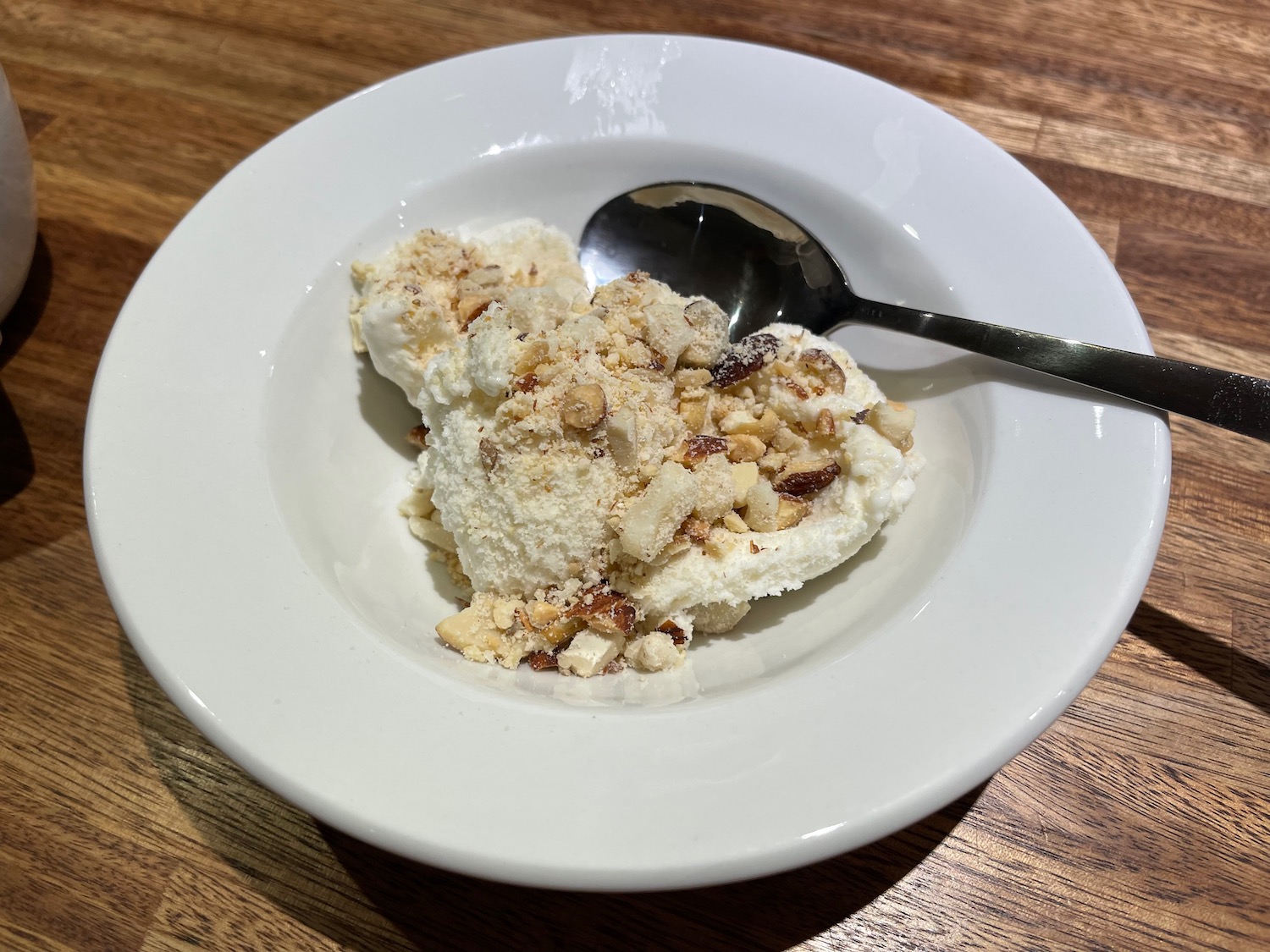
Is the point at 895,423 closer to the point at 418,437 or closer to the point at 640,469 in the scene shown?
the point at 640,469

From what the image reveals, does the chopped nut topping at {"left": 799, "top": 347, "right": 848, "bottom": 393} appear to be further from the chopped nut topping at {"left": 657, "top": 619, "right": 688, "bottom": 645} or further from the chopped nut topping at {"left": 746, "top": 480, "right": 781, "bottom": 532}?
the chopped nut topping at {"left": 657, "top": 619, "right": 688, "bottom": 645}

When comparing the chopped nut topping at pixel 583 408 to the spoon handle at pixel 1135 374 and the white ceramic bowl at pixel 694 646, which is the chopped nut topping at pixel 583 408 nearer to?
the white ceramic bowl at pixel 694 646

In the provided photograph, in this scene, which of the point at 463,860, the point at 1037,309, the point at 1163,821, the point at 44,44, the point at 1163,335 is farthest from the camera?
the point at 44,44

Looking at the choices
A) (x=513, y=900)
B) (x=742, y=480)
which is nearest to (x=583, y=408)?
(x=742, y=480)

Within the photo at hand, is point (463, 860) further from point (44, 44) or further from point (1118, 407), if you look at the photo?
point (44, 44)

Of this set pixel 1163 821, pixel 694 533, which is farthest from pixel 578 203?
pixel 1163 821

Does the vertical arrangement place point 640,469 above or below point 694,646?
A: above

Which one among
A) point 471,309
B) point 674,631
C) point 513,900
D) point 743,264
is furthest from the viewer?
point 743,264
